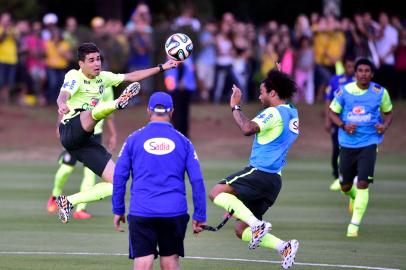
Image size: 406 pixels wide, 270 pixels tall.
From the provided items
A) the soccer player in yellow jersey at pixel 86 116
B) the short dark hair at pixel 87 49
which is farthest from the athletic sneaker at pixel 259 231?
the short dark hair at pixel 87 49

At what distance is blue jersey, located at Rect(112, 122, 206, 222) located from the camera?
34.0 ft

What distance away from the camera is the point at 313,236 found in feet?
50.6

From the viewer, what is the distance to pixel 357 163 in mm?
16031

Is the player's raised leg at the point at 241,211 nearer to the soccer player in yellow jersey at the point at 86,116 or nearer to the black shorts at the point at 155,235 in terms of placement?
the soccer player in yellow jersey at the point at 86,116

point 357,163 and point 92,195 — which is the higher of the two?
point 357,163

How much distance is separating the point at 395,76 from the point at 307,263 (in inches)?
813

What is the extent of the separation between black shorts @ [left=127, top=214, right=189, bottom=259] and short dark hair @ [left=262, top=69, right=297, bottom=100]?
2824 millimetres

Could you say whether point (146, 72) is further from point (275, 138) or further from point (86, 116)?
point (275, 138)

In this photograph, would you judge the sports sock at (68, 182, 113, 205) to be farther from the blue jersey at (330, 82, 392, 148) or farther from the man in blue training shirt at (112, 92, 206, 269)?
the man in blue training shirt at (112, 92, 206, 269)

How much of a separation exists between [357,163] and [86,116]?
4180 mm

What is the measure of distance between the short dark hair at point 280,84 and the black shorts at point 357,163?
10.7 ft

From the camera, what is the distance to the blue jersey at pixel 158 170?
34.0ft

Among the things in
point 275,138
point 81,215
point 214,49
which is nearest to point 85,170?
point 81,215

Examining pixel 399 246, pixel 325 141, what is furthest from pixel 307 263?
pixel 325 141
